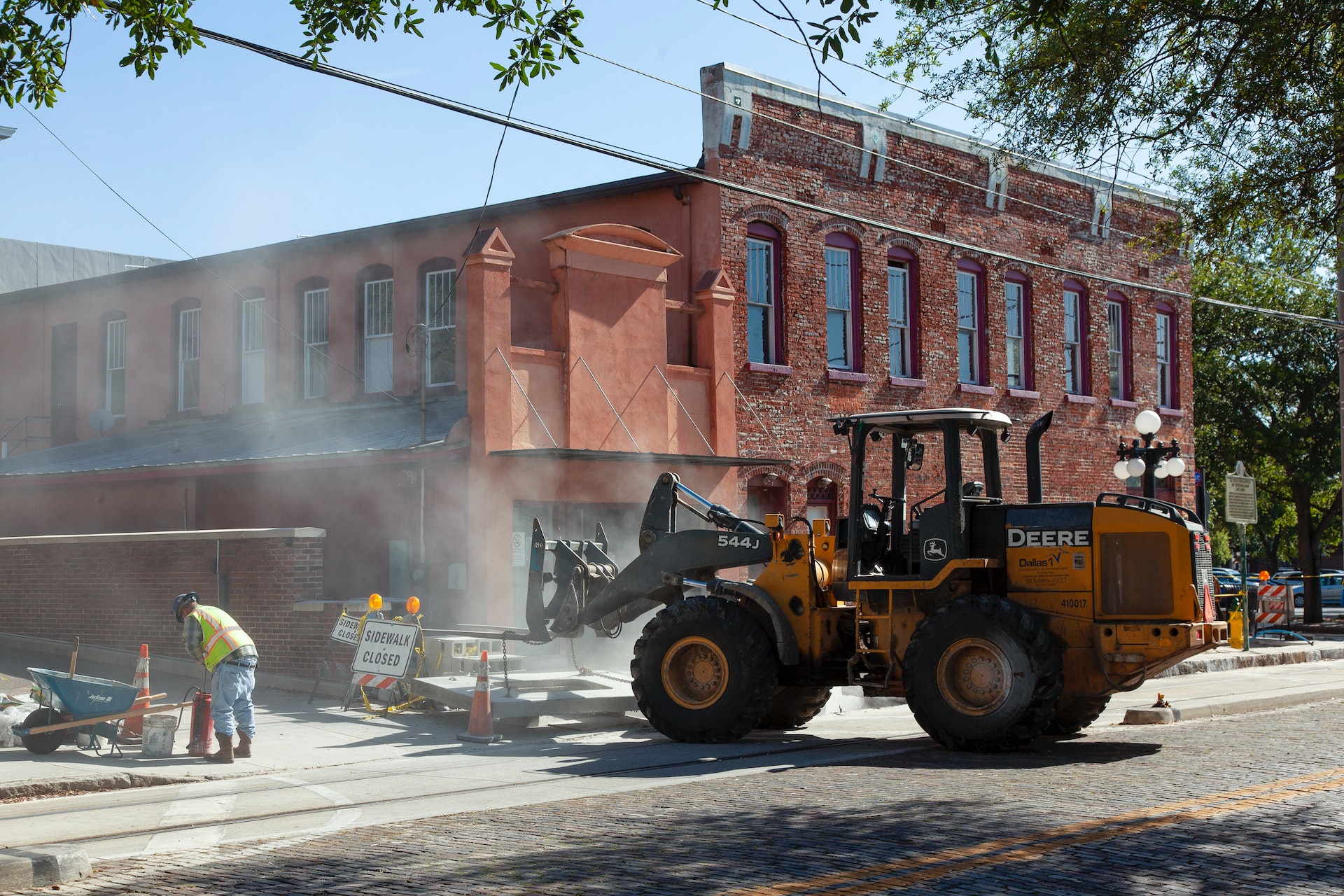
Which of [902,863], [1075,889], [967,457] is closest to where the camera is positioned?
[1075,889]

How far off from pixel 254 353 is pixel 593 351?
9.28 meters

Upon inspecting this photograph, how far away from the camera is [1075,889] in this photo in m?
6.40

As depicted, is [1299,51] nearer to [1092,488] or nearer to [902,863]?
[902,863]

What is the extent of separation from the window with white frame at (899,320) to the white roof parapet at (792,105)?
7.21ft

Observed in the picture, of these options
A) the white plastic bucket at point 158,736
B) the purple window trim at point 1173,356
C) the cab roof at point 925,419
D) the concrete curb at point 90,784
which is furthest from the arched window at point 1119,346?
the concrete curb at point 90,784

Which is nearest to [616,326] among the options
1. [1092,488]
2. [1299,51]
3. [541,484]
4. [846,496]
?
[541,484]

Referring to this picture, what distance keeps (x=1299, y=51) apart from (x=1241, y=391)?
30119 millimetres

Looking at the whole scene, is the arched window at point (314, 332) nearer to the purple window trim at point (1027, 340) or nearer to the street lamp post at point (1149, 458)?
the purple window trim at point (1027, 340)

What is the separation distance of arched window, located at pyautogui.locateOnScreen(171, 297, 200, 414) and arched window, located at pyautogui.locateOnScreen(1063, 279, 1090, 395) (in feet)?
54.7

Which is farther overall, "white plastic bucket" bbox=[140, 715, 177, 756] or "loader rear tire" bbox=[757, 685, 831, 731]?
"loader rear tire" bbox=[757, 685, 831, 731]

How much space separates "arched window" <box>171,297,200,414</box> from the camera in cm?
2664

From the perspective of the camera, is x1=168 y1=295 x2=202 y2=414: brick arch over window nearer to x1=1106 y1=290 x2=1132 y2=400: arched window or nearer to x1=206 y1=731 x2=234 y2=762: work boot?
x1=206 y1=731 x2=234 y2=762: work boot

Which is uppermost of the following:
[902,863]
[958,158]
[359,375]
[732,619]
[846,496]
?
[958,158]

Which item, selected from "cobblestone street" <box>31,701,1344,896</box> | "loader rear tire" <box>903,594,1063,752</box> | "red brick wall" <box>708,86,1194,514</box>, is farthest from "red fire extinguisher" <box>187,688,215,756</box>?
"red brick wall" <box>708,86,1194,514</box>
